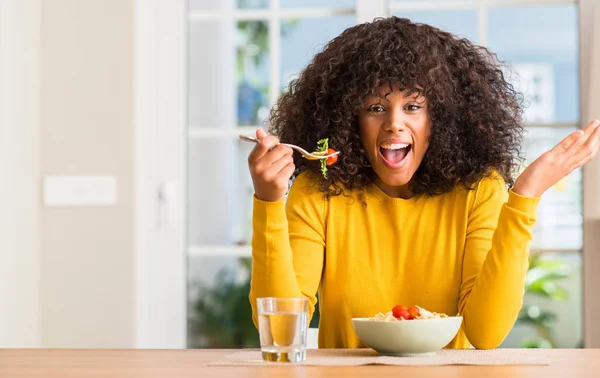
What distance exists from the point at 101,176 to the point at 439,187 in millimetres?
1915

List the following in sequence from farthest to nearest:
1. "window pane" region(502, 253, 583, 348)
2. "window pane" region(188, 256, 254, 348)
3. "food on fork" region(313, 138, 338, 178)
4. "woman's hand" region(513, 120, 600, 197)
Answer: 1. "window pane" region(502, 253, 583, 348)
2. "window pane" region(188, 256, 254, 348)
3. "food on fork" region(313, 138, 338, 178)
4. "woman's hand" region(513, 120, 600, 197)

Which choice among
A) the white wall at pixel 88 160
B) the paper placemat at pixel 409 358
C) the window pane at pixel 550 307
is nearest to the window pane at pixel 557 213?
the window pane at pixel 550 307

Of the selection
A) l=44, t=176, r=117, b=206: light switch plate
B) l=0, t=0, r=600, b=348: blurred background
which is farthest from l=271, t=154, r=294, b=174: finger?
l=44, t=176, r=117, b=206: light switch plate

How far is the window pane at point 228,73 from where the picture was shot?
12.7ft

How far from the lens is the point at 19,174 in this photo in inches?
134

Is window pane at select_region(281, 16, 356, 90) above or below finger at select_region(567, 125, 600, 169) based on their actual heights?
above

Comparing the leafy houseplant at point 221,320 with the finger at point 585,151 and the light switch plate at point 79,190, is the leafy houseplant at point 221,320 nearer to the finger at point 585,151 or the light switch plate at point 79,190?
the light switch plate at point 79,190

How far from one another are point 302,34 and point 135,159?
946 millimetres

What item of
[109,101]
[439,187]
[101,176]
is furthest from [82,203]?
[439,187]

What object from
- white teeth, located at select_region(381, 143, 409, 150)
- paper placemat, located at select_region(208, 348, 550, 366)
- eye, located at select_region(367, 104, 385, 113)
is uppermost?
eye, located at select_region(367, 104, 385, 113)

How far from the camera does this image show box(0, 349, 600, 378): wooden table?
1235 millimetres

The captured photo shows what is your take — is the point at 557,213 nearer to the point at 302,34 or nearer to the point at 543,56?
the point at 302,34

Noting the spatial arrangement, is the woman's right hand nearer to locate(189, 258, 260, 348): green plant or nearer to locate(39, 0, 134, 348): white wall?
locate(39, 0, 134, 348): white wall

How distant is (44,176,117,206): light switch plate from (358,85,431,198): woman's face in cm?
182
